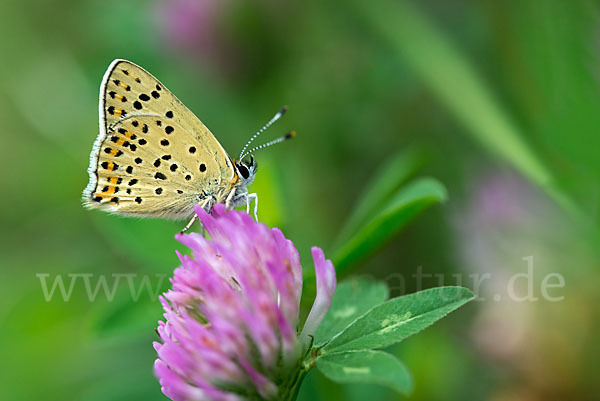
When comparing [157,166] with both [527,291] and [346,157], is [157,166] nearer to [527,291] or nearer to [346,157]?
[527,291]

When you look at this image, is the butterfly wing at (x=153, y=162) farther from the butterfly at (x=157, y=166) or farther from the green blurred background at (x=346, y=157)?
the green blurred background at (x=346, y=157)

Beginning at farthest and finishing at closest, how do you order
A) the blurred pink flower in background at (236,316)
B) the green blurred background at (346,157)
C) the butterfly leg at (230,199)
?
the green blurred background at (346,157) < the butterfly leg at (230,199) < the blurred pink flower in background at (236,316)

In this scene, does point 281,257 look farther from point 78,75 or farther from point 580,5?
point 78,75

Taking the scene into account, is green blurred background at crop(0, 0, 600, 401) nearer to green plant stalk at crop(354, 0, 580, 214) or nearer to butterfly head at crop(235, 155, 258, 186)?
green plant stalk at crop(354, 0, 580, 214)

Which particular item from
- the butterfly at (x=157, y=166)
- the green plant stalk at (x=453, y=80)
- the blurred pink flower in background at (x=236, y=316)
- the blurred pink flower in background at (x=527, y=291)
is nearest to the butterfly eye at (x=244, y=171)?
the butterfly at (x=157, y=166)

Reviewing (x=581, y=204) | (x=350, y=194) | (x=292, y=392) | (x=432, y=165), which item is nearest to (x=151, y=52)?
(x=350, y=194)

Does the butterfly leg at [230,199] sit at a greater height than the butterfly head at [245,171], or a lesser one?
lesser

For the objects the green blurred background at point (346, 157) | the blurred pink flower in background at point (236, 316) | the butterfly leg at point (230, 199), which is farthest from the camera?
the green blurred background at point (346, 157)

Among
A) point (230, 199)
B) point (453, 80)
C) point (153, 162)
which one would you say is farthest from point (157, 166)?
point (453, 80)
